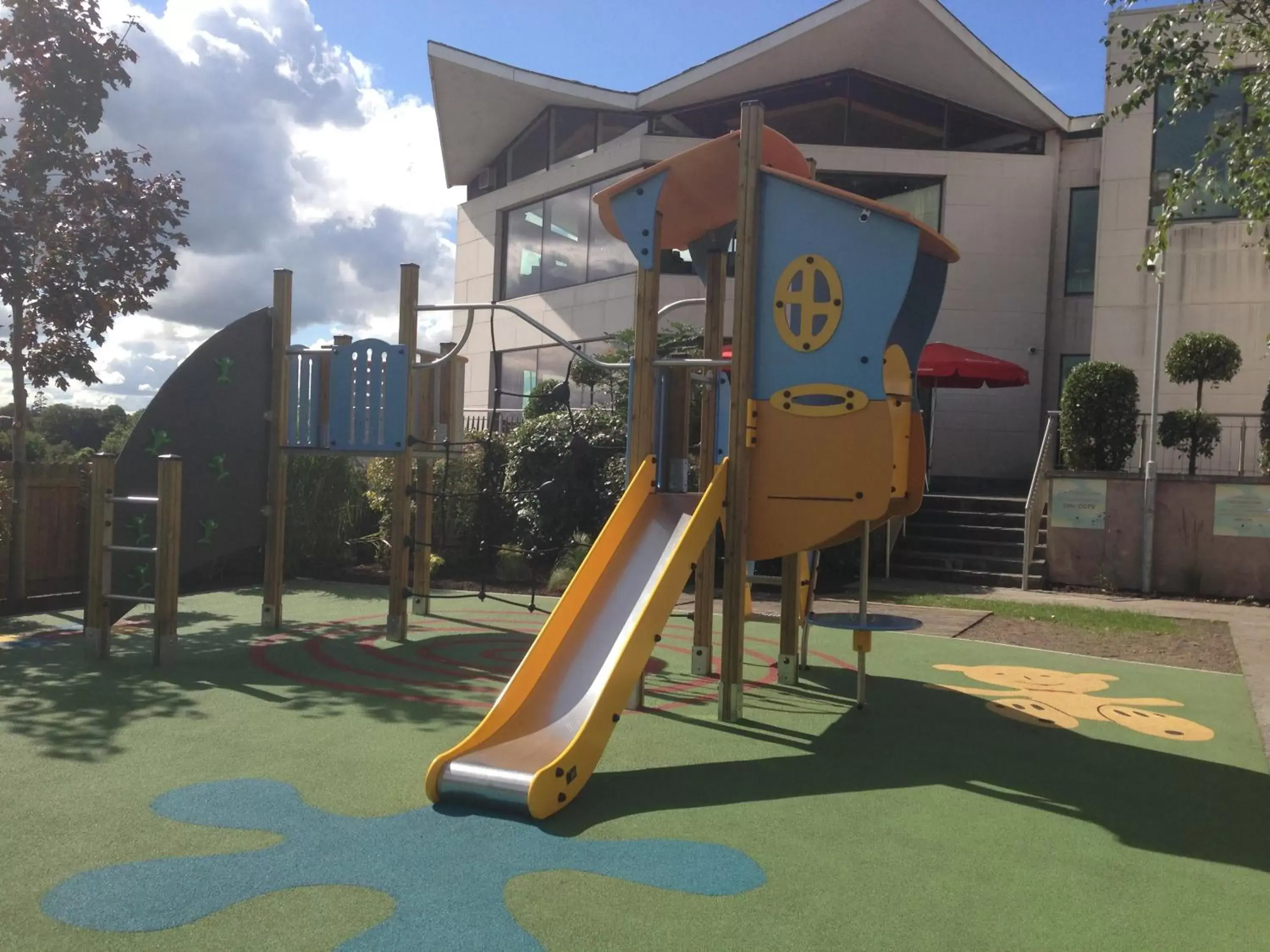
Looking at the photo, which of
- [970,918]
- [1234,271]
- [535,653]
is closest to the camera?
[970,918]

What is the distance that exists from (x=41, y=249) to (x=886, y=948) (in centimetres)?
1038

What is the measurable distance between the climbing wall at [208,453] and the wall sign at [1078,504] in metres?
10.2

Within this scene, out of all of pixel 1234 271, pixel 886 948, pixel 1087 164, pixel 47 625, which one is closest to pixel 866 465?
pixel 886 948

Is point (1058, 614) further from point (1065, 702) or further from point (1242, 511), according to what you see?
point (1065, 702)

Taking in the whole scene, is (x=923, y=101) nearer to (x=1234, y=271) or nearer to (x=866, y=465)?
(x=1234, y=271)

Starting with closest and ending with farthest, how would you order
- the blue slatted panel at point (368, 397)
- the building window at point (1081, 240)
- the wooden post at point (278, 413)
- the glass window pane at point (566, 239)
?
the blue slatted panel at point (368, 397), the wooden post at point (278, 413), the building window at point (1081, 240), the glass window pane at point (566, 239)

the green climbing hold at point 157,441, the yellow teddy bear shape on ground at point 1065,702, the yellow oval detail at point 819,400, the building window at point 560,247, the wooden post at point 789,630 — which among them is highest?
the building window at point 560,247

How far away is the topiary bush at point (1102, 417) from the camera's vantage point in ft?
44.4

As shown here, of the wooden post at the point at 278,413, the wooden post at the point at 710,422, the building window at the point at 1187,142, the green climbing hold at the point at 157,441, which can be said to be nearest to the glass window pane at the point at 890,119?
the building window at the point at 1187,142

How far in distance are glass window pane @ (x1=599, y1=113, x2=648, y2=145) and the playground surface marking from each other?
17.0 meters

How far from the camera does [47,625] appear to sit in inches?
344

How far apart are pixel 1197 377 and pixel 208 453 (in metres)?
12.7

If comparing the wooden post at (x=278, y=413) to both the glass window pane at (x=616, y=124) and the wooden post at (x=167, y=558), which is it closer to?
the wooden post at (x=167, y=558)

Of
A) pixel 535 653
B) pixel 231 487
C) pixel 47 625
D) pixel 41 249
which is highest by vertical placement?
pixel 41 249
